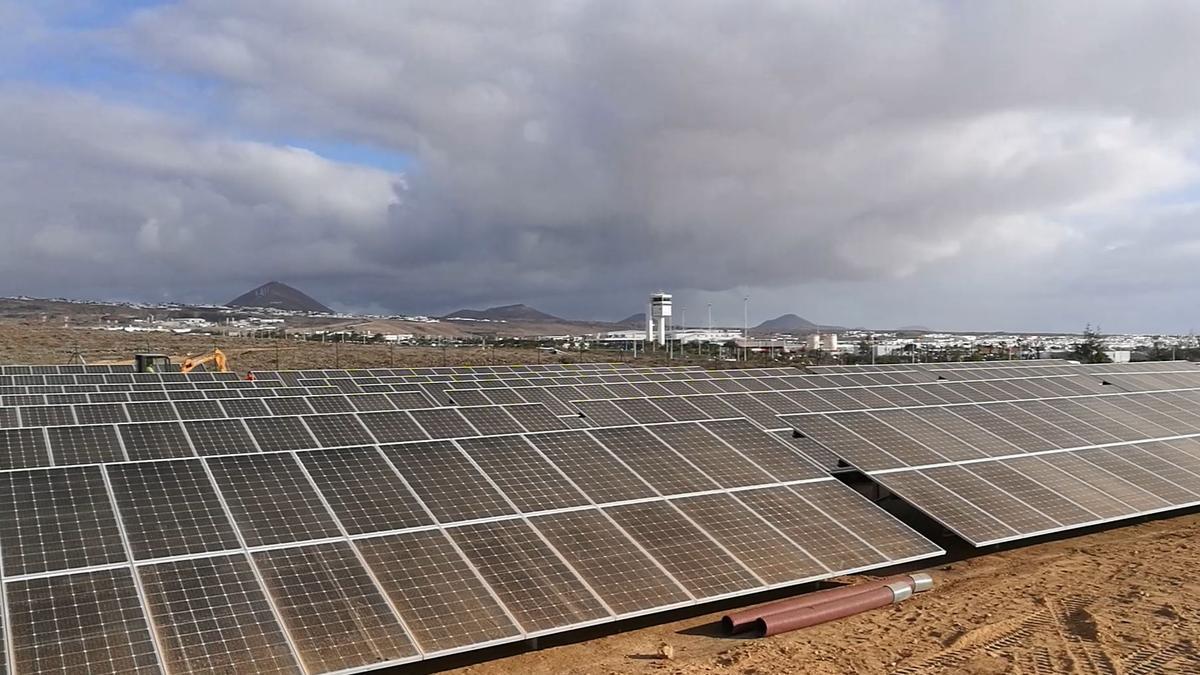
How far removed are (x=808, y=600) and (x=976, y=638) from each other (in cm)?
297

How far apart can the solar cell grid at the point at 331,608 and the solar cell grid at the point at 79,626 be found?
6.01 feet

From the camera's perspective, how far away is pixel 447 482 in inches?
645

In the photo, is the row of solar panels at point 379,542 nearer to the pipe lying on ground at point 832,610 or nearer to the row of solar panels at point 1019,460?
the pipe lying on ground at point 832,610

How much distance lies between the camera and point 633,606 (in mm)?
13602

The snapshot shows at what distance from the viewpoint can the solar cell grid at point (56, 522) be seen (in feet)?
39.0

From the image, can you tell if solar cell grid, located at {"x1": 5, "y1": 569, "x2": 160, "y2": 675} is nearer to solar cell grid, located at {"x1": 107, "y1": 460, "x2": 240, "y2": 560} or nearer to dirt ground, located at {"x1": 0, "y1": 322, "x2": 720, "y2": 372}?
solar cell grid, located at {"x1": 107, "y1": 460, "x2": 240, "y2": 560}

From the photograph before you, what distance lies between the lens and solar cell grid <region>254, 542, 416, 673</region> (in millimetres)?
11352

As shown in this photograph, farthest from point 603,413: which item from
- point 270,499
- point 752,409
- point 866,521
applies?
point 270,499

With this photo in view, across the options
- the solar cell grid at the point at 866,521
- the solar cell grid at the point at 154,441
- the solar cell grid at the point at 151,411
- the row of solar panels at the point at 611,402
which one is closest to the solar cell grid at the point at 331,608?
the solar cell grid at the point at 154,441

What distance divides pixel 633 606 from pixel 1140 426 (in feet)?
79.2

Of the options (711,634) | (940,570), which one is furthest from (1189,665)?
(711,634)

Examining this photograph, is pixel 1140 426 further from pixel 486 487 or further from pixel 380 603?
pixel 380 603

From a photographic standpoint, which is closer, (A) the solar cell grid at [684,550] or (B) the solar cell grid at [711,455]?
(A) the solar cell grid at [684,550]

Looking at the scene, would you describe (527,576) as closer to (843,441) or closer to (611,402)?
(843,441)
